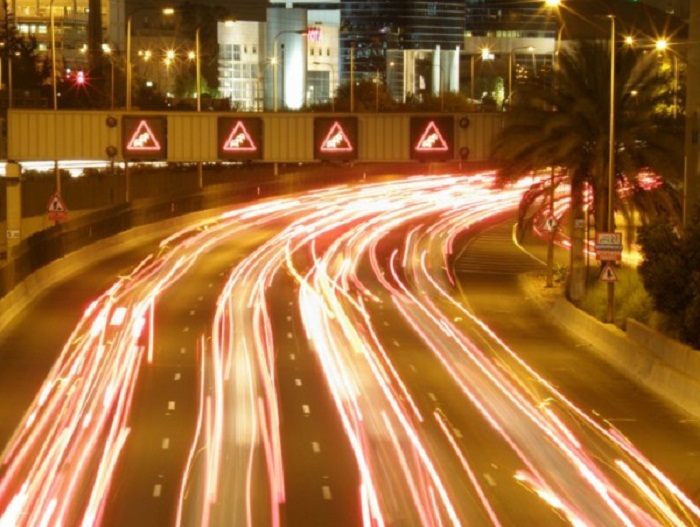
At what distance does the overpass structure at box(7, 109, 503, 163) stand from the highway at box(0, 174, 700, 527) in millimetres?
4015

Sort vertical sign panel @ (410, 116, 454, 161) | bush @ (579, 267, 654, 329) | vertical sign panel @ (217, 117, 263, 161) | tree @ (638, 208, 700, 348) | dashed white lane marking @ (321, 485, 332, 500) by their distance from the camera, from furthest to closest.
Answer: vertical sign panel @ (217, 117, 263, 161), vertical sign panel @ (410, 116, 454, 161), bush @ (579, 267, 654, 329), tree @ (638, 208, 700, 348), dashed white lane marking @ (321, 485, 332, 500)

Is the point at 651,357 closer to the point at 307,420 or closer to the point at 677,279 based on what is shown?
the point at 677,279

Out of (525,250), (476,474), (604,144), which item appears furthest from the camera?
(525,250)

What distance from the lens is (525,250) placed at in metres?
60.7

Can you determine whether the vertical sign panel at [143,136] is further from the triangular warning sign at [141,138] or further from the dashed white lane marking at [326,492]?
the dashed white lane marking at [326,492]

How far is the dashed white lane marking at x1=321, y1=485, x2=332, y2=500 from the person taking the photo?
699 inches

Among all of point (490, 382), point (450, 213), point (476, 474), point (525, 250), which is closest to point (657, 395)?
point (490, 382)

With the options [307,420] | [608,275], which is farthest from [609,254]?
[307,420]

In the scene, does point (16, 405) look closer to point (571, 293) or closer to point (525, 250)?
point (571, 293)

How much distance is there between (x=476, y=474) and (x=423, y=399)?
6708 millimetres

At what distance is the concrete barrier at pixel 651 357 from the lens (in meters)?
25.9

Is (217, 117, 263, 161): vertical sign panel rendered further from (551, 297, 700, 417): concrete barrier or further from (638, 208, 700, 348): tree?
(638, 208, 700, 348): tree

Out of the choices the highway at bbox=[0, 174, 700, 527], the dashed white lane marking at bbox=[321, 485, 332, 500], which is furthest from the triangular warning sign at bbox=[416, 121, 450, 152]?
the dashed white lane marking at bbox=[321, 485, 332, 500]

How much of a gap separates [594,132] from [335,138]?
33.4 ft
